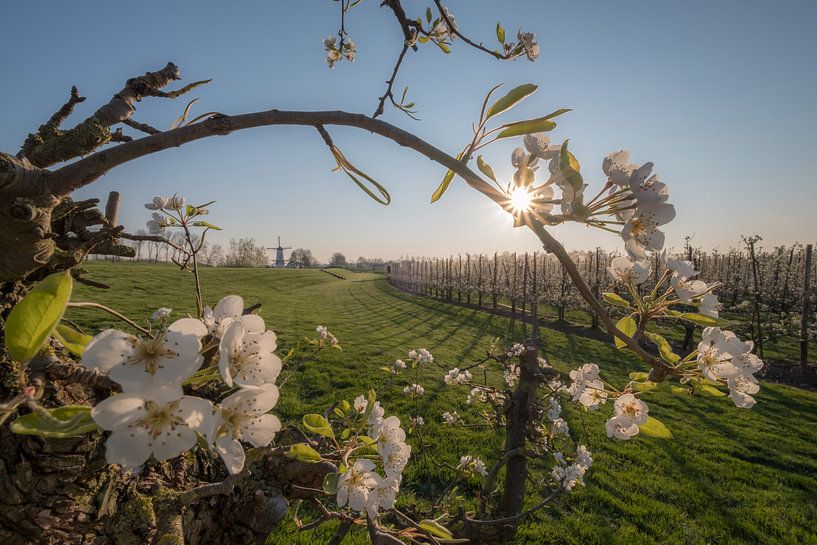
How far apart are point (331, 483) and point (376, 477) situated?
0.51ft

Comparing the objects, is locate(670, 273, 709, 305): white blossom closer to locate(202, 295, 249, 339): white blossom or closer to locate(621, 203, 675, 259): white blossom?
locate(621, 203, 675, 259): white blossom

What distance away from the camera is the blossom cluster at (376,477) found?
3.18ft

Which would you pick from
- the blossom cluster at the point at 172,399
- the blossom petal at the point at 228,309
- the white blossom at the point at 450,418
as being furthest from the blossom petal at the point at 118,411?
the white blossom at the point at 450,418

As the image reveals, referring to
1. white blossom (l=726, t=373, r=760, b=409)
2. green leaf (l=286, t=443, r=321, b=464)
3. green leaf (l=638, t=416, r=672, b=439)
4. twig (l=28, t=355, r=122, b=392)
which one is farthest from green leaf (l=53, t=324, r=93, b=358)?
white blossom (l=726, t=373, r=760, b=409)

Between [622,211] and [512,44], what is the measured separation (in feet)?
5.12

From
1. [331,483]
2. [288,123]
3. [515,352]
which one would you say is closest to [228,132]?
[288,123]

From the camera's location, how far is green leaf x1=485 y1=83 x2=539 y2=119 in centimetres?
62

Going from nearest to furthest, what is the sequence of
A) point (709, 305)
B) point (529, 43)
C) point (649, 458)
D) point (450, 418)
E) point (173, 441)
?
point (173, 441)
point (709, 305)
point (529, 43)
point (450, 418)
point (649, 458)

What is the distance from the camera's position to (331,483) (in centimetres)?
88

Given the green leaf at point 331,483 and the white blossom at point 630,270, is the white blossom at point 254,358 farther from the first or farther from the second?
the white blossom at point 630,270

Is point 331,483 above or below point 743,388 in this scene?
below

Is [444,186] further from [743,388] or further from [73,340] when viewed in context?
[743,388]

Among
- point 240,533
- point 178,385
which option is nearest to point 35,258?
point 178,385

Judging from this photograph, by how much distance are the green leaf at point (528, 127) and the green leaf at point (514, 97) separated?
0.10 ft
